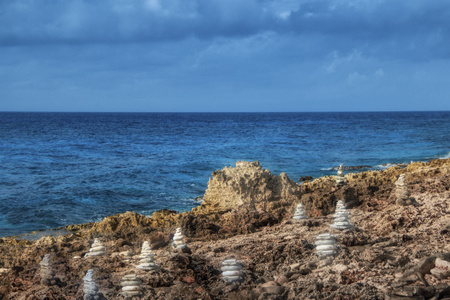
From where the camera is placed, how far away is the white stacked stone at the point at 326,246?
5535mm

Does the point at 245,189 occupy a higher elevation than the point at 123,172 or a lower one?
higher

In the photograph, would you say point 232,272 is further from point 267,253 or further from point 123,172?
point 123,172

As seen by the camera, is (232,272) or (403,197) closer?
(232,272)

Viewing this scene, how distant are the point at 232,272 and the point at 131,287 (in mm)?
1048

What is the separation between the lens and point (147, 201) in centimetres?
1482

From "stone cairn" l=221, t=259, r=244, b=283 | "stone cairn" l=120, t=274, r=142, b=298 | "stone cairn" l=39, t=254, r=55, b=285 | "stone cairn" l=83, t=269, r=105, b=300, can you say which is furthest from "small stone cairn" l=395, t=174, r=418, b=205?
"stone cairn" l=39, t=254, r=55, b=285

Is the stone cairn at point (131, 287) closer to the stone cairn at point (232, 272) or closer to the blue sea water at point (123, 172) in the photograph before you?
the stone cairn at point (232, 272)

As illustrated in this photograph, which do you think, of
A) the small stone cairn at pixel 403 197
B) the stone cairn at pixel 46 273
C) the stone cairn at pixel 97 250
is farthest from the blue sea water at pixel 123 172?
the small stone cairn at pixel 403 197

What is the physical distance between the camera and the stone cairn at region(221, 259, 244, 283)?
5070 mm

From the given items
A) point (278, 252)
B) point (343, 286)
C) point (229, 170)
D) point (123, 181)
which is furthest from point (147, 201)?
point (343, 286)

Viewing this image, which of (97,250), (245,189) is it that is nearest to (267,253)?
(97,250)

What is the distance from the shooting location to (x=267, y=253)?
5805mm

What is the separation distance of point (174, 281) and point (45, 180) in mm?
15311

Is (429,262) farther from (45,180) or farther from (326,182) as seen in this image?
(45,180)
